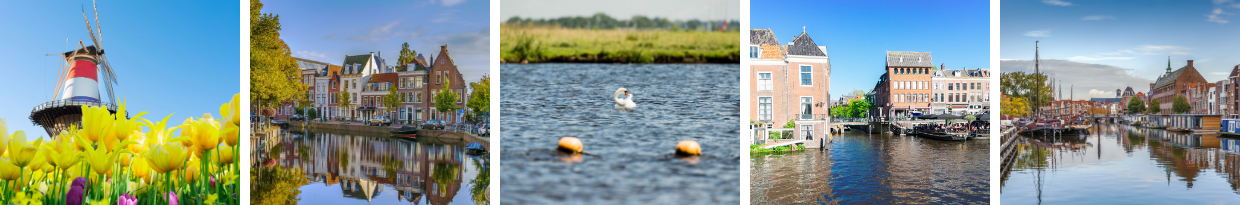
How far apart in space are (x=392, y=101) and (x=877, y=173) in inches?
90.4

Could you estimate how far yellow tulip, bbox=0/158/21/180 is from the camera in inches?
103

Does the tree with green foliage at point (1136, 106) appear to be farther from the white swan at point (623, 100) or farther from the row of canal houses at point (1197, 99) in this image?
the white swan at point (623, 100)

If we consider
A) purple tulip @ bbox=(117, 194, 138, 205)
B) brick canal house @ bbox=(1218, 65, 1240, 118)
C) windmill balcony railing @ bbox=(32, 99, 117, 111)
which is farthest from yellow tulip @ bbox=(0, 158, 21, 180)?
brick canal house @ bbox=(1218, 65, 1240, 118)

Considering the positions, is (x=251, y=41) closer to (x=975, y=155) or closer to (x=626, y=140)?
(x=626, y=140)

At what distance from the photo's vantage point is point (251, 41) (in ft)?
11.6

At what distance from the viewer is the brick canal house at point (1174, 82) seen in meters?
3.50

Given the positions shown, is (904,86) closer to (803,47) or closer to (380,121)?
(803,47)

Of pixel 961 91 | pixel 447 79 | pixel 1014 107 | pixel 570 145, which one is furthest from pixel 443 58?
pixel 1014 107

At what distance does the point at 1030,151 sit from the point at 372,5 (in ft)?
10.3

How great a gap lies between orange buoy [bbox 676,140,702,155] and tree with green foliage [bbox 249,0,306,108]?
1.80 meters

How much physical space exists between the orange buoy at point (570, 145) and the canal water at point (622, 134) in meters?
0.04

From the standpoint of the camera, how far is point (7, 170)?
103 inches

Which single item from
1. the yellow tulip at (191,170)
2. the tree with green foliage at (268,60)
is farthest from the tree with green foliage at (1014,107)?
the yellow tulip at (191,170)

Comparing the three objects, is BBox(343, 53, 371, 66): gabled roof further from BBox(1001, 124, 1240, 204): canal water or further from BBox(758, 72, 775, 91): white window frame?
BBox(1001, 124, 1240, 204): canal water
